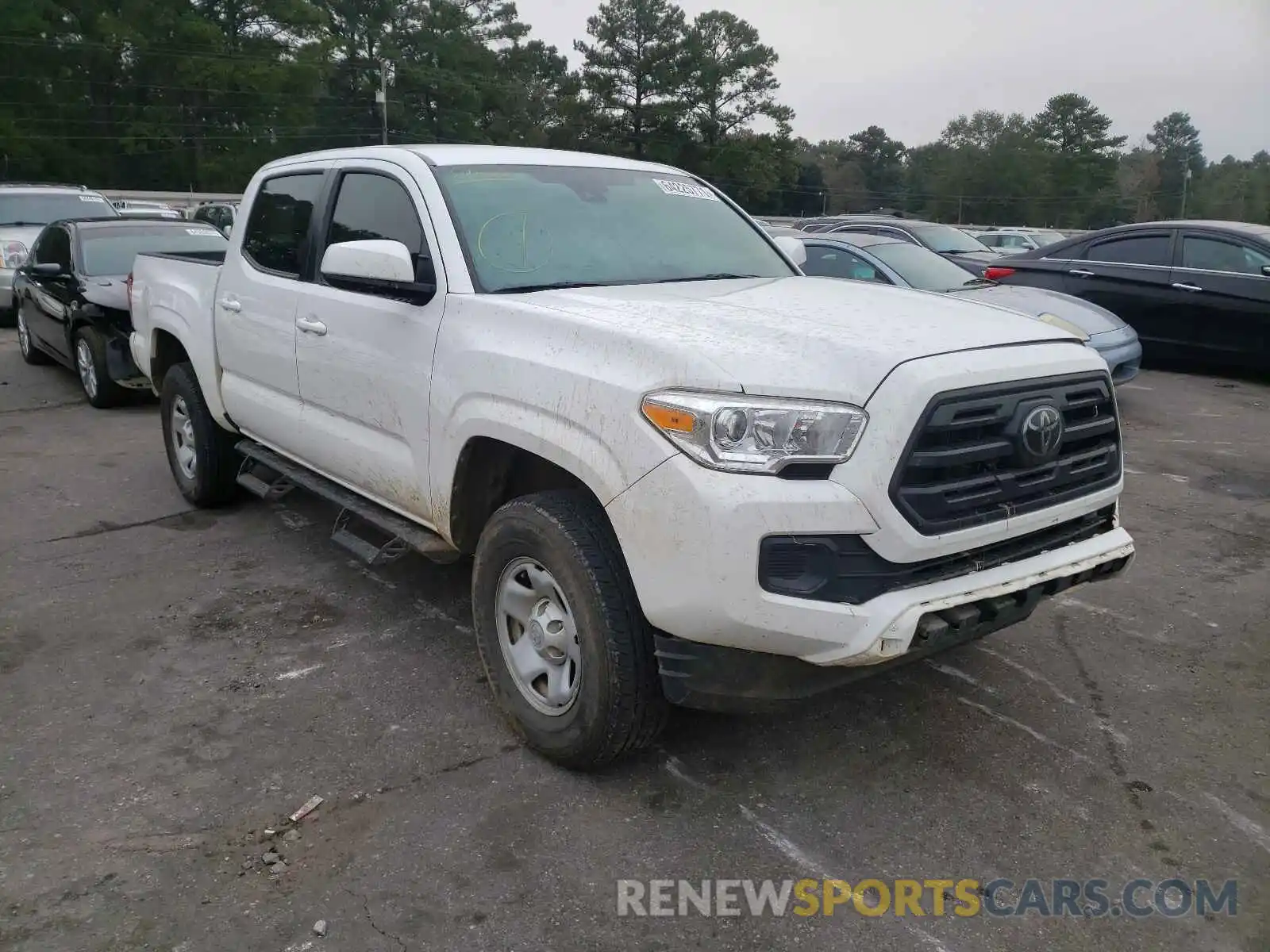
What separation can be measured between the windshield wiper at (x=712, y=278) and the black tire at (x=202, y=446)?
306 centimetres

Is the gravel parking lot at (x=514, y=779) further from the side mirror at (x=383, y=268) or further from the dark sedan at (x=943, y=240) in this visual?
the dark sedan at (x=943, y=240)

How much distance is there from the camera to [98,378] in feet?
28.7

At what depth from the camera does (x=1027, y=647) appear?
13.6 feet

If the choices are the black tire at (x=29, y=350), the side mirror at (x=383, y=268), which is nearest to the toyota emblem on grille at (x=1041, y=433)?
the side mirror at (x=383, y=268)

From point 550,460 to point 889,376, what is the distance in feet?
3.37

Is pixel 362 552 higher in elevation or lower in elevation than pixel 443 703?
higher

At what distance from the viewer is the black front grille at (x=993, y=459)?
106 inches

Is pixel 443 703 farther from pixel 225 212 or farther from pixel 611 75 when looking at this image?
pixel 611 75

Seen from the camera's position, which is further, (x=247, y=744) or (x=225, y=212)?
(x=225, y=212)

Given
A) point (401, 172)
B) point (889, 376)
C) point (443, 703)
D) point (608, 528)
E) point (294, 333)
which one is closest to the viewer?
point (889, 376)

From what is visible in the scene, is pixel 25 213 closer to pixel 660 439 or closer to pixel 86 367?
pixel 86 367

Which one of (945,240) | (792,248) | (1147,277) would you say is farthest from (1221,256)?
(792,248)

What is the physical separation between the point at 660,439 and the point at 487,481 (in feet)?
3.39

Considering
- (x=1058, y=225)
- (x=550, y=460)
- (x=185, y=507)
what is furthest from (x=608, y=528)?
(x=1058, y=225)
